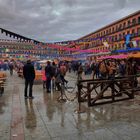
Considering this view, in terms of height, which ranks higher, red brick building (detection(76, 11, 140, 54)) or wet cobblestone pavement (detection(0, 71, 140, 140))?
red brick building (detection(76, 11, 140, 54))

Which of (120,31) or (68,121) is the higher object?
(120,31)

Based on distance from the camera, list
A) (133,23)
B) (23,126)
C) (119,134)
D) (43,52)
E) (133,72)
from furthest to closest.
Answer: (133,23) → (43,52) → (133,72) → (23,126) → (119,134)

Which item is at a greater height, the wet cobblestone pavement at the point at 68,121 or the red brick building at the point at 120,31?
the red brick building at the point at 120,31

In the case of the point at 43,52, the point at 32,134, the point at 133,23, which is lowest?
the point at 32,134

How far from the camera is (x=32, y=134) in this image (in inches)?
215

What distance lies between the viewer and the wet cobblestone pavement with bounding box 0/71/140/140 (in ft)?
17.5

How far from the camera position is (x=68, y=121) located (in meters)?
6.53

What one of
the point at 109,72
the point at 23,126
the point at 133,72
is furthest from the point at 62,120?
the point at 133,72

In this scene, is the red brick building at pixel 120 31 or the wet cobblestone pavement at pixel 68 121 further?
the red brick building at pixel 120 31

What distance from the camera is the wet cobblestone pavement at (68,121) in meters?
5.32

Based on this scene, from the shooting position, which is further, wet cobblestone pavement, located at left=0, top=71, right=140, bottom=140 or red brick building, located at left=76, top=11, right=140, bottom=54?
red brick building, located at left=76, top=11, right=140, bottom=54

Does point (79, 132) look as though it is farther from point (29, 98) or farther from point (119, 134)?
point (29, 98)

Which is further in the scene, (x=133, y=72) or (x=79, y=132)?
(x=133, y=72)

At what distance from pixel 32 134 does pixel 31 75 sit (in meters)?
5.56
